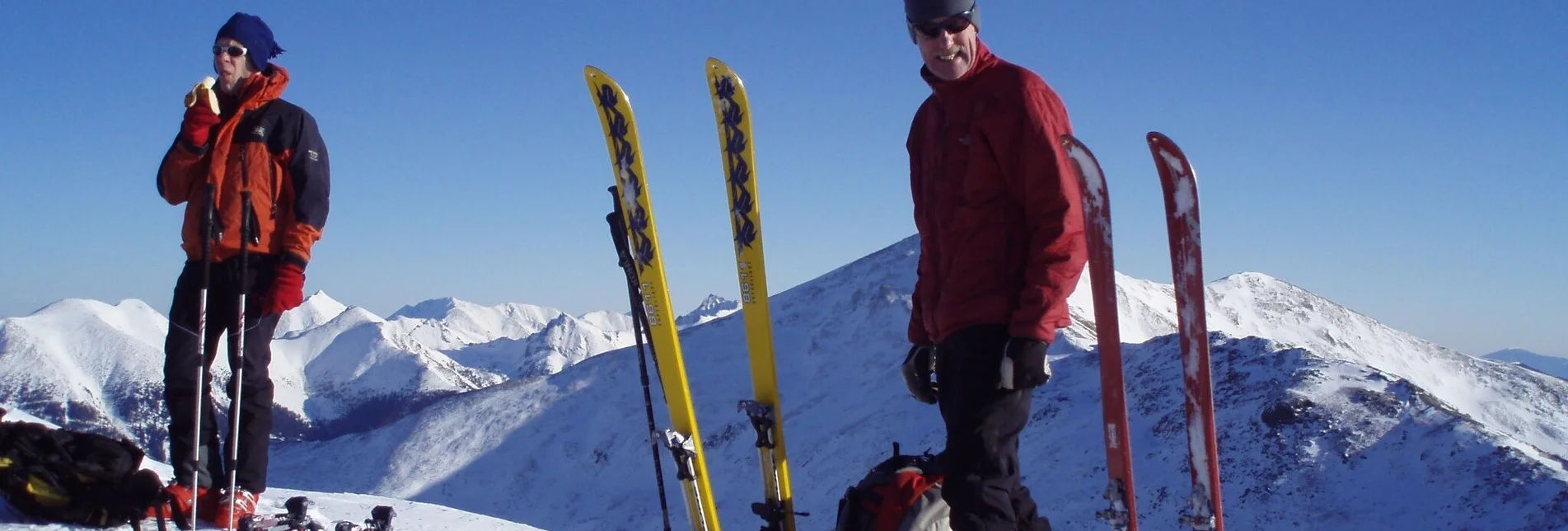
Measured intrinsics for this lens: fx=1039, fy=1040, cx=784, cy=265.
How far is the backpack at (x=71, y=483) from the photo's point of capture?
5043 millimetres

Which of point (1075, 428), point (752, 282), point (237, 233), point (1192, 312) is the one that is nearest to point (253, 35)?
point (237, 233)

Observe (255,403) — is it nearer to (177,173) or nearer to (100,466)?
(100,466)

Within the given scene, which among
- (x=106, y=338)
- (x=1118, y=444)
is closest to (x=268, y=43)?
(x=1118, y=444)

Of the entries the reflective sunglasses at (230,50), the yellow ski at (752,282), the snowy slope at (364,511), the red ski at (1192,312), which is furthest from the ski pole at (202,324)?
the red ski at (1192,312)

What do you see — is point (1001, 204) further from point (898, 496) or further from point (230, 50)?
point (230, 50)

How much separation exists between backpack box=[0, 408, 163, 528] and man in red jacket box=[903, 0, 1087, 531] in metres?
3.93

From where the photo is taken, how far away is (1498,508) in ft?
68.0

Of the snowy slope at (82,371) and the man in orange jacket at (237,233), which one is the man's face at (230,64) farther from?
the snowy slope at (82,371)

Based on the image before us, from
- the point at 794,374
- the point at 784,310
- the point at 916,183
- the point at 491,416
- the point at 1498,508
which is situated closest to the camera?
the point at 916,183

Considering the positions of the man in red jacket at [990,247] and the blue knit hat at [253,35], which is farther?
the blue knit hat at [253,35]

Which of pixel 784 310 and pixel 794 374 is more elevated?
pixel 784 310

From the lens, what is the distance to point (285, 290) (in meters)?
4.98

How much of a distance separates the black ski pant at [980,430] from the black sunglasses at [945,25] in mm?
1095

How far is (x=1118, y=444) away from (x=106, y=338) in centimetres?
21488
